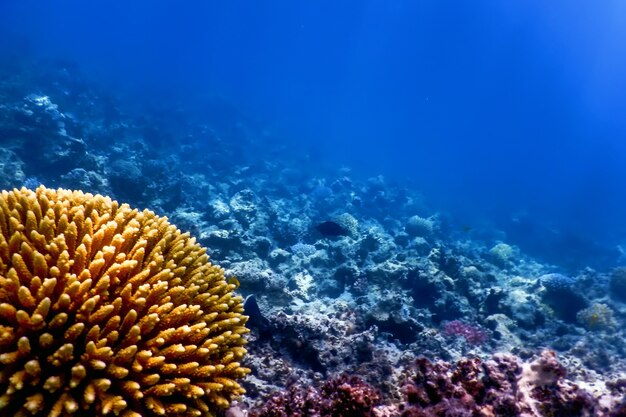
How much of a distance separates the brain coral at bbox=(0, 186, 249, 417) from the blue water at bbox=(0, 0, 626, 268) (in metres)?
76.0

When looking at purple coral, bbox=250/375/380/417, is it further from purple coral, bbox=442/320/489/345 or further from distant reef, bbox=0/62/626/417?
purple coral, bbox=442/320/489/345

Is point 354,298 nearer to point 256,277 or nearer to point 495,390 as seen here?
point 256,277

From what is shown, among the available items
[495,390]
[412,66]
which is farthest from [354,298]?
[412,66]

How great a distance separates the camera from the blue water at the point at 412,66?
9731 centimetres

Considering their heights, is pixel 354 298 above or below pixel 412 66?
below

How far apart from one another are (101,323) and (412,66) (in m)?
148

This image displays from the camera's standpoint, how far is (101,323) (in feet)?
8.36

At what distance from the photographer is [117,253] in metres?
3.01

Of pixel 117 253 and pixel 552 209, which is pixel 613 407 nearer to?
pixel 117 253

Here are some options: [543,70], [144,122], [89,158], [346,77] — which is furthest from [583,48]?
[89,158]

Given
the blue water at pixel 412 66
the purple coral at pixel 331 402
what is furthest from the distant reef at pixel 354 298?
the blue water at pixel 412 66

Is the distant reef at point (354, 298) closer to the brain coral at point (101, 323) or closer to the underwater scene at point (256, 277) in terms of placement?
the underwater scene at point (256, 277)

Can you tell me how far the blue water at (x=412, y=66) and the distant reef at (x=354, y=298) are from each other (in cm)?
5853

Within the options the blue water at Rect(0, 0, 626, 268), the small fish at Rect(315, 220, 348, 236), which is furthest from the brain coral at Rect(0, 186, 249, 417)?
the blue water at Rect(0, 0, 626, 268)
